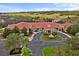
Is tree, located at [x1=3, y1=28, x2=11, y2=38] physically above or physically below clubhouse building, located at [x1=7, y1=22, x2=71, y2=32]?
below

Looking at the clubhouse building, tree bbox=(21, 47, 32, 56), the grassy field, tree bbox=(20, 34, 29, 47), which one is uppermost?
the grassy field

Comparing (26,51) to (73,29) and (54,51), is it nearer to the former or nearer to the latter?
→ (54,51)

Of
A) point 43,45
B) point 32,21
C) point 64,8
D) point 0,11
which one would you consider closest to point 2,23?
point 0,11

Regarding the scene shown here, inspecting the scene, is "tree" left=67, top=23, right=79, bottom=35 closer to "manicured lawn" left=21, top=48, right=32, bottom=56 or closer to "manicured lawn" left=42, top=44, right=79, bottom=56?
"manicured lawn" left=42, top=44, right=79, bottom=56

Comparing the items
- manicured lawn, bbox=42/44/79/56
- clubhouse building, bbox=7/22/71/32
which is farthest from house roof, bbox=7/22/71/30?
manicured lawn, bbox=42/44/79/56

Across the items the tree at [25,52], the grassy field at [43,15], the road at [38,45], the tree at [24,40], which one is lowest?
the tree at [25,52]

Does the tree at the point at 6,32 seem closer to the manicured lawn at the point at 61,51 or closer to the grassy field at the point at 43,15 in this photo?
the grassy field at the point at 43,15

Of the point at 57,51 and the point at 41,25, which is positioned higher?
the point at 41,25

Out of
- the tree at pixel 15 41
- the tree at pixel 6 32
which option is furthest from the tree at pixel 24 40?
the tree at pixel 6 32

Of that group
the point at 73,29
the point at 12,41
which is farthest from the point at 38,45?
the point at 73,29

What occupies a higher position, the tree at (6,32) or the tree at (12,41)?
the tree at (6,32)

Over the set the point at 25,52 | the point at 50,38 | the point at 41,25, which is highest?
the point at 41,25
